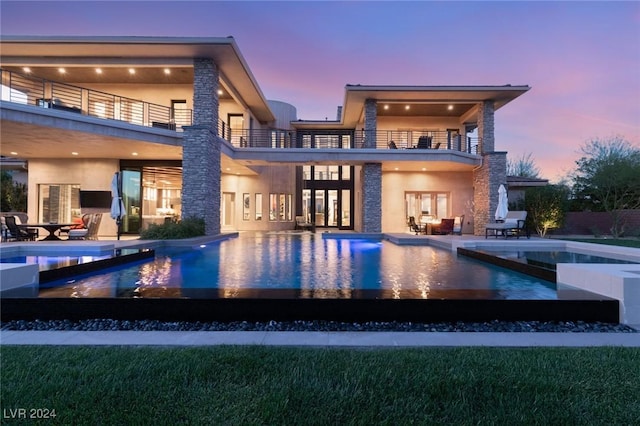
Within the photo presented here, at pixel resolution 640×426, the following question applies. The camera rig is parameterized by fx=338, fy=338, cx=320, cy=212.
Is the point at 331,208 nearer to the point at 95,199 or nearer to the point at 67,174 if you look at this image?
the point at 95,199

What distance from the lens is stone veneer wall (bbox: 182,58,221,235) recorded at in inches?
538

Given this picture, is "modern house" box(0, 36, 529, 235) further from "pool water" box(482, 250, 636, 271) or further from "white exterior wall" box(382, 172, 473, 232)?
"pool water" box(482, 250, 636, 271)

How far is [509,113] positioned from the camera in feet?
118

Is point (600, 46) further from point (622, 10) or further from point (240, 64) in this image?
point (240, 64)

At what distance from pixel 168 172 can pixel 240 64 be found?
7.04 metres

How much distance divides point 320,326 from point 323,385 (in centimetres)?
171

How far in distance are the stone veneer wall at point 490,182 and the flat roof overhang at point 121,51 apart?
1253 cm

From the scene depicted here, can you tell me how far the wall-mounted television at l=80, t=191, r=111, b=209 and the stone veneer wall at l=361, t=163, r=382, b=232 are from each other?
12.2 metres

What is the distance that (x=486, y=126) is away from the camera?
17016 millimetres

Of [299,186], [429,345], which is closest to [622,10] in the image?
[299,186]

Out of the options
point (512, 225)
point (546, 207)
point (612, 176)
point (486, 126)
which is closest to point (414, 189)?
point (486, 126)

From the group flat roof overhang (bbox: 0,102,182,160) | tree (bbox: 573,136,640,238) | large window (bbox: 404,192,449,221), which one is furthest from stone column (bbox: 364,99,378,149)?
tree (bbox: 573,136,640,238)

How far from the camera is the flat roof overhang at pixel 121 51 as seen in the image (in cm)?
1252

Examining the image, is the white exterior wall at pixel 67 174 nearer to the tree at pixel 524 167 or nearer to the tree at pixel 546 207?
the tree at pixel 546 207
